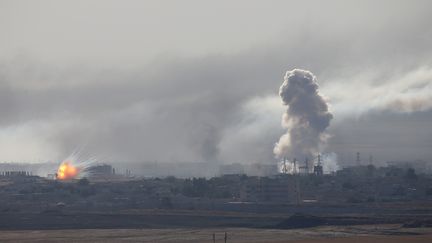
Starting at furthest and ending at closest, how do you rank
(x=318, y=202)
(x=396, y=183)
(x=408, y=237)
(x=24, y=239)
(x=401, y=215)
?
(x=396, y=183)
(x=318, y=202)
(x=401, y=215)
(x=24, y=239)
(x=408, y=237)

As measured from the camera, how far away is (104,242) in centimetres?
8506

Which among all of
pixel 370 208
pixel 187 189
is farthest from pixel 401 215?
pixel 187 189

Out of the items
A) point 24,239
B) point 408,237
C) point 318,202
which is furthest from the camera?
point 318,202

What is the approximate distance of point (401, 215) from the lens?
11088cm

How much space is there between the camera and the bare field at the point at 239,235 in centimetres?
8312

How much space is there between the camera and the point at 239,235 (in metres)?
90.8

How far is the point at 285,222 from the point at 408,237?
23852mm

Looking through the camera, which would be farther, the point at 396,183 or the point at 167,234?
the point at 396,183

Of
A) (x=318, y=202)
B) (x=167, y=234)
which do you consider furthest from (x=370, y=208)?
(x=167, y=234)

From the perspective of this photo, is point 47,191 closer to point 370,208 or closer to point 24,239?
point 370,208

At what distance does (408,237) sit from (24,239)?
35117 mm

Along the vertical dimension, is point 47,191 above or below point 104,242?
above

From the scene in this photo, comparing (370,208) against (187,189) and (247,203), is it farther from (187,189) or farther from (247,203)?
(187,189)

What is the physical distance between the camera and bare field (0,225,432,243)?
83.1 metres
